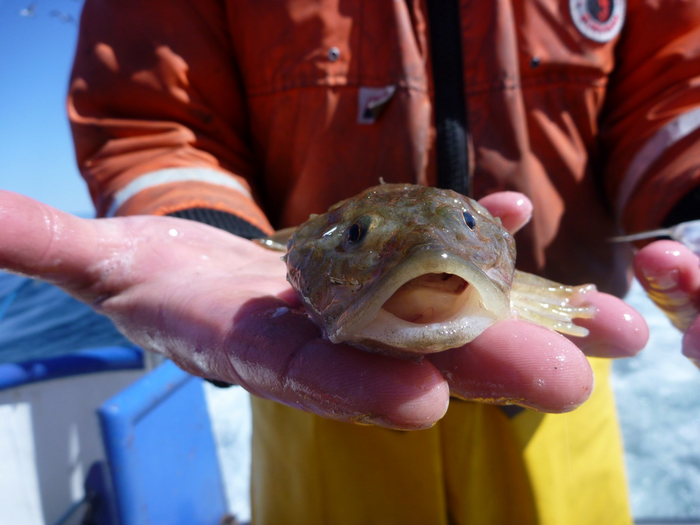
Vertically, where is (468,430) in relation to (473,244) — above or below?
below

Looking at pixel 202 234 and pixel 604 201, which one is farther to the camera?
pixel 604 201

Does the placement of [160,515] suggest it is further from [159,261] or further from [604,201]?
[604,201]

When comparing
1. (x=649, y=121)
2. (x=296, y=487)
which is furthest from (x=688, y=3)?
(x=296, y=487)

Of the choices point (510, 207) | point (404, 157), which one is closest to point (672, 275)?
point (510, 207)

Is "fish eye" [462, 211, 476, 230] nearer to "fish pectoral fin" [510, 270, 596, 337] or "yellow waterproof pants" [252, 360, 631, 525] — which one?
"fish pectoral fin" [510, 270, 596, 337]

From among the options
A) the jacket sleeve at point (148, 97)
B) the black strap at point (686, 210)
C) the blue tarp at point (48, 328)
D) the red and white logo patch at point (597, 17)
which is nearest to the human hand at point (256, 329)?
the jacket sleeve at point (148, 97)

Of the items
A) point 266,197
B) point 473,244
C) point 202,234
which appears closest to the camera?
point 473,244

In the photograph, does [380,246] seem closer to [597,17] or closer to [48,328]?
[597,17]

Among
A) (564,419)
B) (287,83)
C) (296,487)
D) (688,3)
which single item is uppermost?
(688,3)
